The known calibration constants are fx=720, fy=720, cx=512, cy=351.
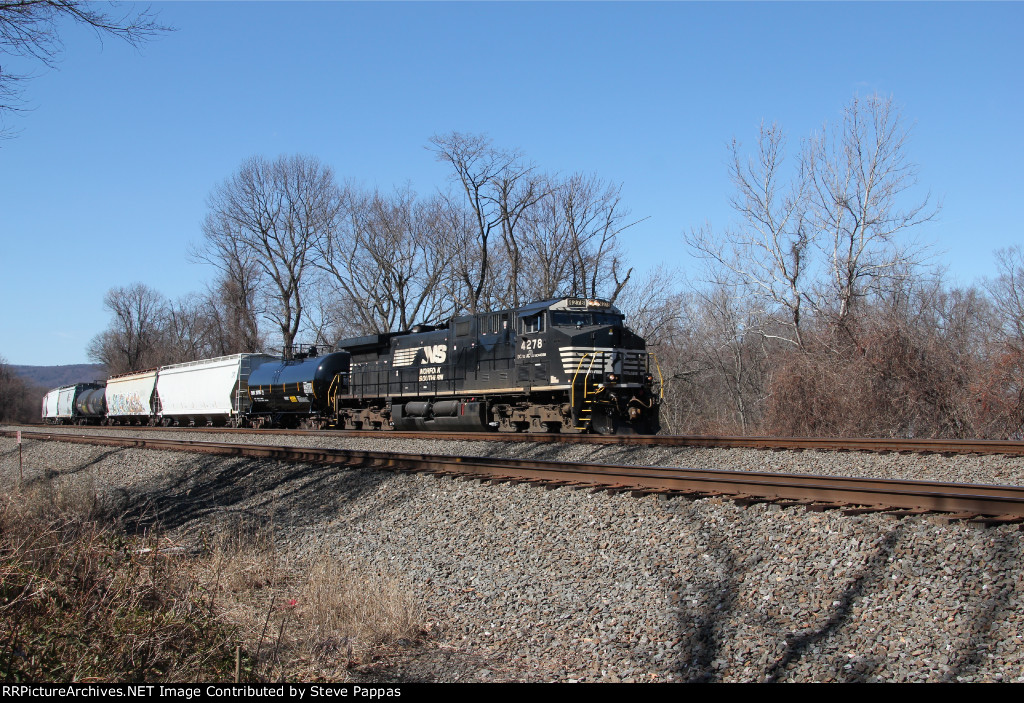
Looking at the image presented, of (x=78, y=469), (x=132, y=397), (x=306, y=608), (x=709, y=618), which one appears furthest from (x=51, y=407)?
(x=709, y=618)

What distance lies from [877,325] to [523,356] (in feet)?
32.0

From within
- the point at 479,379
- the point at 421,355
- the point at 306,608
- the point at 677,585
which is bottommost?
the point at 306,608

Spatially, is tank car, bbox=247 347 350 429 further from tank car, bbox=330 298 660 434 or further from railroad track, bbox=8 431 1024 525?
railroad track, bbox=8 431 1024 525

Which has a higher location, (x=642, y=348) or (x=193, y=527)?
(x=642, y=348)

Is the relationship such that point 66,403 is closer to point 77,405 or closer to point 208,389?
point 77,405

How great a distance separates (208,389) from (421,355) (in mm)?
15780

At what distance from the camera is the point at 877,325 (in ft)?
63.6

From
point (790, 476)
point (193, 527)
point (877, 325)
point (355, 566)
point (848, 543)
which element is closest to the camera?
point (848, 543)

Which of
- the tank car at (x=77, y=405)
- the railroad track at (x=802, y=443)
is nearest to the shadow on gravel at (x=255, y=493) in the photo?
the railroad track at (x=802, y=443)

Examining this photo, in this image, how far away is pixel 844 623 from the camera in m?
4.78

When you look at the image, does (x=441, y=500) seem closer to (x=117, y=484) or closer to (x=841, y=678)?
(x=841, y=678)

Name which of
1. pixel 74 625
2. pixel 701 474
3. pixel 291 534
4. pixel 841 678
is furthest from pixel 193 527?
pixel 841 678

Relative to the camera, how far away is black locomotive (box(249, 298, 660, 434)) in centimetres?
1662

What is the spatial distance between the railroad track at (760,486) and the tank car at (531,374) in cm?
568
